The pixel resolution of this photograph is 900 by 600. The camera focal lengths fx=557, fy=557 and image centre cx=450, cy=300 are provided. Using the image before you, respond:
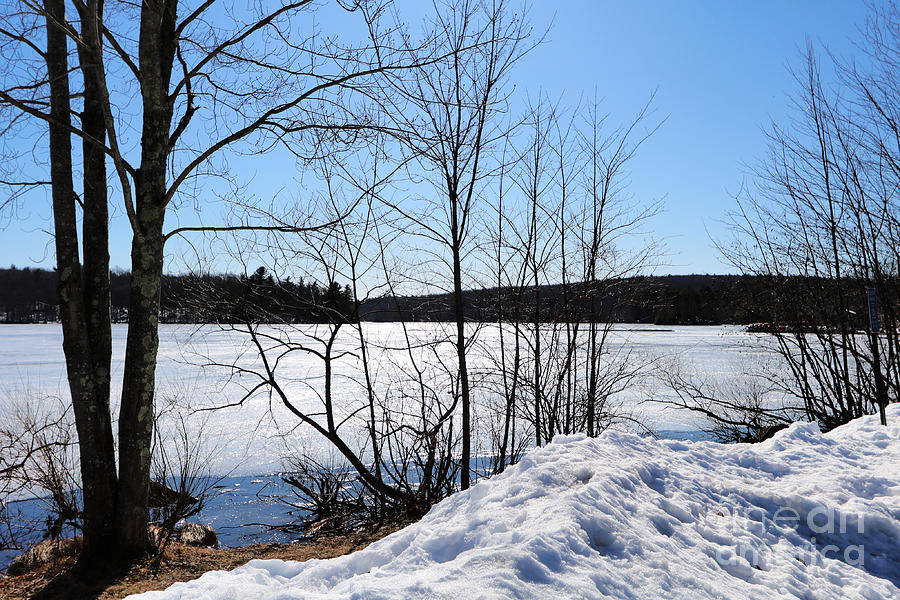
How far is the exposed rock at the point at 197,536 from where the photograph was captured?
20.1ft

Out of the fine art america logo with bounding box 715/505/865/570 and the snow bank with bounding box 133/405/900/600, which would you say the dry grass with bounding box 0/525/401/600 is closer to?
the snow bank with bounding box 133/405/900/600

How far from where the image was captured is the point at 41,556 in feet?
17.7

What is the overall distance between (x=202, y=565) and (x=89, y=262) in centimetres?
291

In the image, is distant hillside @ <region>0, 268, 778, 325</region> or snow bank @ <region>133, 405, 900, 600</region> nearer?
snow bank @ <region>133, 405, 900, 600</region>

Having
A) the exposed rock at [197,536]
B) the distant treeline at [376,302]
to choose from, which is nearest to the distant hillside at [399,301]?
the distant treeline at [376,302]

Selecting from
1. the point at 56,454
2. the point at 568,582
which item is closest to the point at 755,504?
the point at 568,582

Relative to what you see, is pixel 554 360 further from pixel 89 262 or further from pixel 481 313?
pixel 89 262

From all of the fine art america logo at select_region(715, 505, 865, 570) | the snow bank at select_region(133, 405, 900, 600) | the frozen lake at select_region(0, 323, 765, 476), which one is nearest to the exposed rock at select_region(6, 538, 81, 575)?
the frozen lake at select_region(0, 323, 765, 476)

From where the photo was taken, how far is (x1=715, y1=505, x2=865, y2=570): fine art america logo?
2990 millimetres

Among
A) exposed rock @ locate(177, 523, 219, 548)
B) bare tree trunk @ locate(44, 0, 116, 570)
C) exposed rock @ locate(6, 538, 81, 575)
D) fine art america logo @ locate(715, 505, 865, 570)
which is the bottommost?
exposed rock @ locate(177, 523, 219, 548)

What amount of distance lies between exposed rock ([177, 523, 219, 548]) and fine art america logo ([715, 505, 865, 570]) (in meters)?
5.44

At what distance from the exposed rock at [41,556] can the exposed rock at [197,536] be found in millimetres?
1000

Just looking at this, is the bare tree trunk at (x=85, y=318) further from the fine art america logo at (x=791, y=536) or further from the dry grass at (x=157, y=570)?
the fine art america logo at (x=791, y=536)

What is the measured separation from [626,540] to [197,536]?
5.35 m
